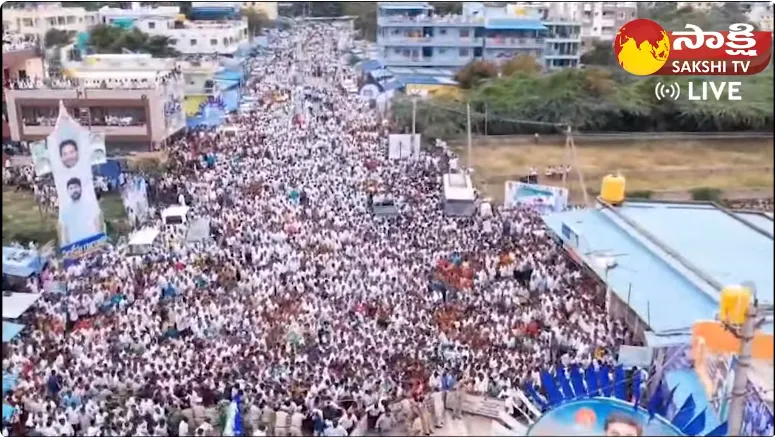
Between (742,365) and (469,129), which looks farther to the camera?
(469,129)

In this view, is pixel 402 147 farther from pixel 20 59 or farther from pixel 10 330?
pixel 10 330

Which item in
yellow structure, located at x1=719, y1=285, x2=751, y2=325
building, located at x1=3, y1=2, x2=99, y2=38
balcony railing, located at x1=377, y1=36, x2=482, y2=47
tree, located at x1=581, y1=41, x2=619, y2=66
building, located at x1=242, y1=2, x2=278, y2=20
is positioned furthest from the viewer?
balcony railing, located at x1=377, y1=36, x2=482, y2=47

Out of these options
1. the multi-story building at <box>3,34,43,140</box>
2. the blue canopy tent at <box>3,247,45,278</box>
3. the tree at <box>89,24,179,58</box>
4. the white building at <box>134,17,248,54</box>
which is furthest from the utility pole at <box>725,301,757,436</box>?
the tree at <box>89,24,179,58</box>

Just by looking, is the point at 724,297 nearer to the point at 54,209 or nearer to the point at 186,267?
the point at 186,267

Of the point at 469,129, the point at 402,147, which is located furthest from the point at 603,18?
the point at 469,129

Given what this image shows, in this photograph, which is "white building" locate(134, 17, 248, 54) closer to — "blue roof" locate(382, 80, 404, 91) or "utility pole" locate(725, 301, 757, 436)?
"blue roof" locate(382, 80, 404, 91)

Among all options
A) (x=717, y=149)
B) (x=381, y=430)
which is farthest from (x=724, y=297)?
(x=717, y=149)
